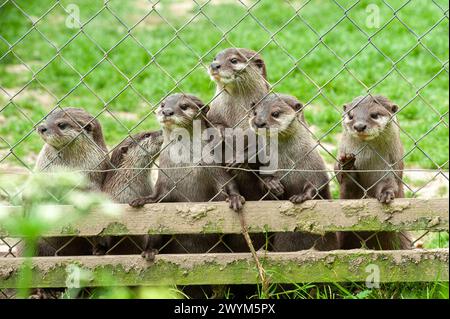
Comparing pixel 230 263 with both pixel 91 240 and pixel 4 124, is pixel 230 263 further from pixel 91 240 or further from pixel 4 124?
pixel 4 124

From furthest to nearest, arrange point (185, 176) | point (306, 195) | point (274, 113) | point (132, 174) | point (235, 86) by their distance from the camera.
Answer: point (235, 86) < point (132, 174) < point (274, 113) < point (185, 176) < point (306, 195)

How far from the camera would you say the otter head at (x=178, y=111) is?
176 inches

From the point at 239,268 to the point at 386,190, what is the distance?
34.2 inches

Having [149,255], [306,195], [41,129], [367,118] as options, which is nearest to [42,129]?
[41,129]

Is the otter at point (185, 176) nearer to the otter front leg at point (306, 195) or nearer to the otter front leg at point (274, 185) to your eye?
the otter front leg at point (274, 185)

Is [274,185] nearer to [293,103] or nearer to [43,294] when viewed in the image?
[293,103]

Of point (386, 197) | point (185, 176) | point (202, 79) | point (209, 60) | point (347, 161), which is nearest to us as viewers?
point (386, 197)

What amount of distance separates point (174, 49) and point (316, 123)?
3232 mm

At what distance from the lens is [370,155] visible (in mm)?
4617

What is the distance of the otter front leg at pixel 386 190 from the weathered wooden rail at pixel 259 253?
0.03 metres

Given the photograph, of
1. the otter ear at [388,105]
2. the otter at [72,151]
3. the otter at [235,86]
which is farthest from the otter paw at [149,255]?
the otter ear at [388,105]

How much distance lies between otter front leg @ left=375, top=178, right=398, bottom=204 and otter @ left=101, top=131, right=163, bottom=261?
1.37 meters

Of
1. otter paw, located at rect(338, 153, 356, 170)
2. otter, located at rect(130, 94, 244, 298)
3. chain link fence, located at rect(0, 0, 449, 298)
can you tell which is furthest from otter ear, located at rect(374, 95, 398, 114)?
otter, located at rect(130, 94, 244, 298)
